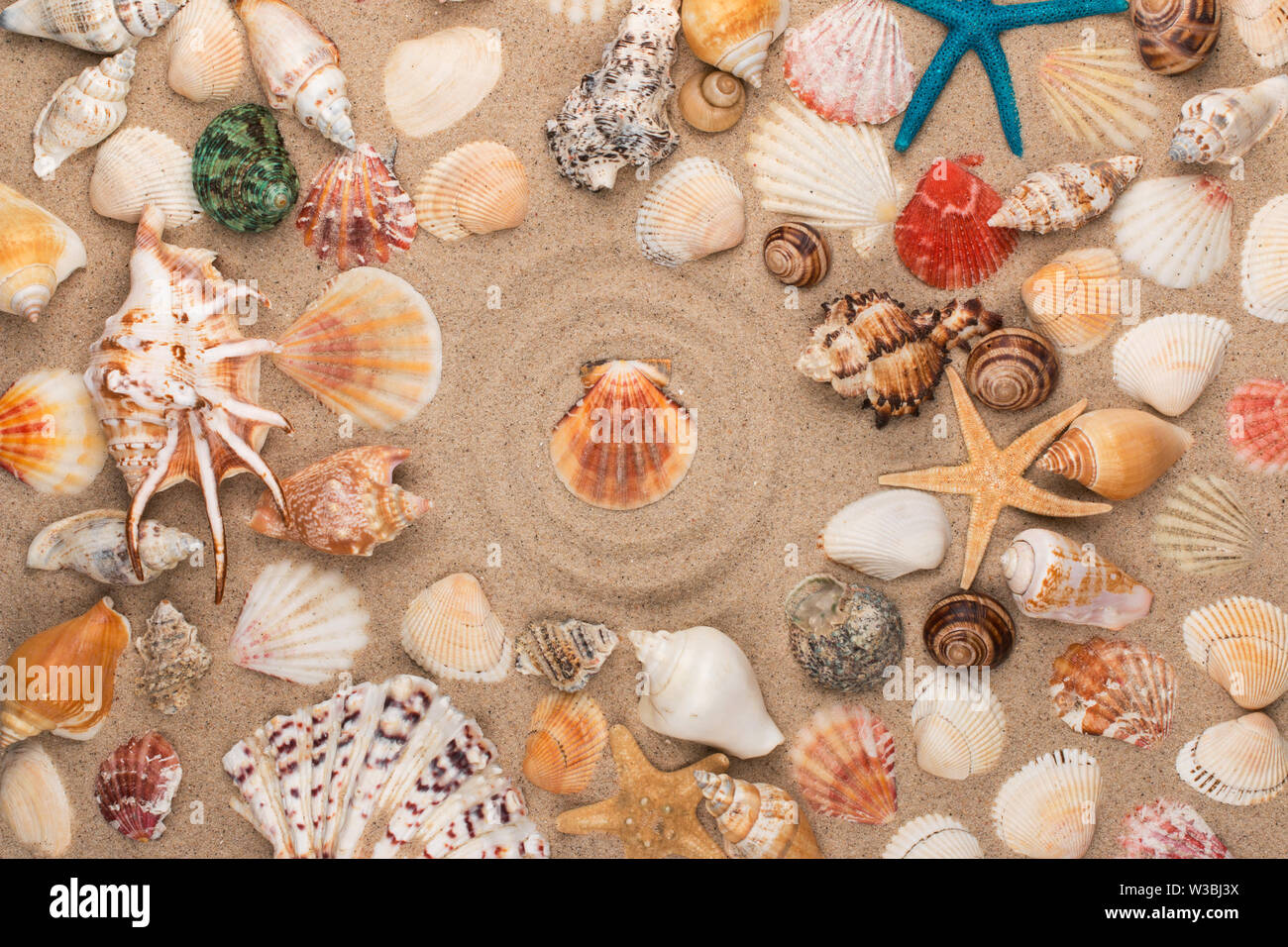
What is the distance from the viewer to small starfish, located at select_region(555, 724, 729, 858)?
284cm

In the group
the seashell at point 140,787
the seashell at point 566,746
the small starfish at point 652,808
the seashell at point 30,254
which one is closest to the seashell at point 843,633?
the small starfish at point 652,808

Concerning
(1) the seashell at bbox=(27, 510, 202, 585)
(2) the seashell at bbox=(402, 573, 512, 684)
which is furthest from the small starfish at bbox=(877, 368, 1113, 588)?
(1) the seashell at bbox=(27, 510, 202, 585)

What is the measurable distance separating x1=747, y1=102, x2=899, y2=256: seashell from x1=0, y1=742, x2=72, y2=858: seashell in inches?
109

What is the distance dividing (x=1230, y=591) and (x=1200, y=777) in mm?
553

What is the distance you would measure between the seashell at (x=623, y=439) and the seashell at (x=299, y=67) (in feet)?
3.44

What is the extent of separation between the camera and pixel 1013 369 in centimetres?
280

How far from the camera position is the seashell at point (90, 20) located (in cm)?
287

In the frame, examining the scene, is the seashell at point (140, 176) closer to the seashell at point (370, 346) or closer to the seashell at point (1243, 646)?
the seashell at point (370, 346)

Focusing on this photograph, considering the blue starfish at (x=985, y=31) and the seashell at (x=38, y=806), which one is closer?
the blue starfish at (x=985, y=31)

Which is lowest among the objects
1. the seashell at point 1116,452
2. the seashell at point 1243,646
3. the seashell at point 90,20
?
the seashell at point 1243,646

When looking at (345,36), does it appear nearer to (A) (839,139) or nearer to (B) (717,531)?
(A) (839,139)

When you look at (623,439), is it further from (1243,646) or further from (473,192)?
(1243,646)

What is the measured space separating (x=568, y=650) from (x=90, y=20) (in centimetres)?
231

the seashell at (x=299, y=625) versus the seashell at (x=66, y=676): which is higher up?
the seashell at (x=299, y=625)
